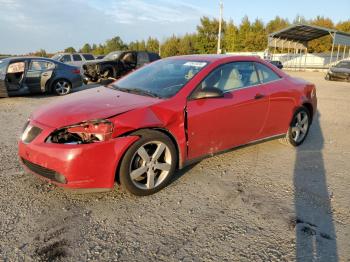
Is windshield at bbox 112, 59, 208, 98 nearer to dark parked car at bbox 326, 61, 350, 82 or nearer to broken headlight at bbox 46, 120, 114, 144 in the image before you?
broken headlight at bbox 46, 120, 114, 144

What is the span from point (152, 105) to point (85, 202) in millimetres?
1242

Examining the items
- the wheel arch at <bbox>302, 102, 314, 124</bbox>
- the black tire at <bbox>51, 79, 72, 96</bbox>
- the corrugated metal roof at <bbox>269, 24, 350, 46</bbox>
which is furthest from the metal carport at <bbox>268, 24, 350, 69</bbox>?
the wheel arch at <bbox>302, 102, 314, 124</bbox>

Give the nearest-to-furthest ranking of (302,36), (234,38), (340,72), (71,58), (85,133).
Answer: (85,133)
(71,58)
(340,72)
(302,36)
(234,38)

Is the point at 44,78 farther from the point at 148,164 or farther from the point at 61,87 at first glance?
the point at 148,164

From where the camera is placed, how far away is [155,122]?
11.2 feet

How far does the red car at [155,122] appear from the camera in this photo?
3.15m

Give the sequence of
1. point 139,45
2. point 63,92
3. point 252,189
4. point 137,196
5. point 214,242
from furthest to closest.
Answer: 1. point 139,45
2. point 63,92
3. point 252,189
4. point 137,196
5. point 214,242

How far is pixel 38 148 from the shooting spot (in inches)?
Answer: 126

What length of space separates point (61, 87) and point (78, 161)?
896cm

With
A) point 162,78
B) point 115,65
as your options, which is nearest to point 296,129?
point 162,78

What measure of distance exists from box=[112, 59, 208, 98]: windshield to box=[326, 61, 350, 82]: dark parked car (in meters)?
18.3

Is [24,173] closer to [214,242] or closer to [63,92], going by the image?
[214,242]

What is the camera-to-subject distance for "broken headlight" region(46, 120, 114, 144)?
3143 millimetres

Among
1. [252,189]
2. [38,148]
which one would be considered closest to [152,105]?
[38,148]
